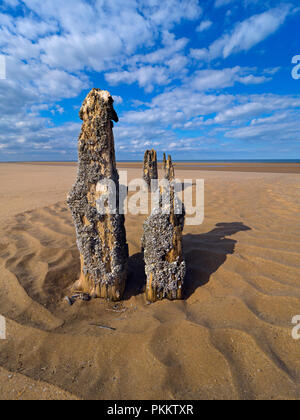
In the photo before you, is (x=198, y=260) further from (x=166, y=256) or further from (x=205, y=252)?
(x=166, y=256)

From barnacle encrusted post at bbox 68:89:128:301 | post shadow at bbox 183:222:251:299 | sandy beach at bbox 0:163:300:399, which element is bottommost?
sandy beach at bbox 0:163:300:399

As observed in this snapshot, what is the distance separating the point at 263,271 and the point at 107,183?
103 inches

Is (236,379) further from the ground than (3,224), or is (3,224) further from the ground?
(3,224)

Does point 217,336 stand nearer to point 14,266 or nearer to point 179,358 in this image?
point 179,358

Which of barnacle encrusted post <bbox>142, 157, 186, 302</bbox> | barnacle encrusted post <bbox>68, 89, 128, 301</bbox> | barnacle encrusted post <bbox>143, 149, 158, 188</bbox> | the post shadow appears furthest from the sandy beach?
barnacle encrusted post <bbox>143, 149, 158, 188</bbox>

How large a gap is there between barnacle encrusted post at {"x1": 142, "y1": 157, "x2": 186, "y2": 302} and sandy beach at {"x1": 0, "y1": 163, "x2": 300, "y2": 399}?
178 mm

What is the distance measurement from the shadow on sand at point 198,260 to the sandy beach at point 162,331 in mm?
23

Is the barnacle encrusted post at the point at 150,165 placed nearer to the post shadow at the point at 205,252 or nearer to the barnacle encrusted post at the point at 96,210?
the post shadow at the point at 205,252

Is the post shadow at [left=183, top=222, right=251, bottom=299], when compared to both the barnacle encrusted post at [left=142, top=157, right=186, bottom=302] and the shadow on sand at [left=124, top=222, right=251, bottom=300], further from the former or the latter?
the barnacle encrusted post at [left=142, top=157, right=186, bottom=302]

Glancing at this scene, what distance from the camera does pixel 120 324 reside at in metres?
2.28

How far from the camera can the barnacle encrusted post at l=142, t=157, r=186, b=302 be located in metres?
2.65

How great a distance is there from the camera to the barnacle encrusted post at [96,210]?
2.47m

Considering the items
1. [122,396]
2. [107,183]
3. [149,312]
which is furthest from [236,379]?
[107,183]
